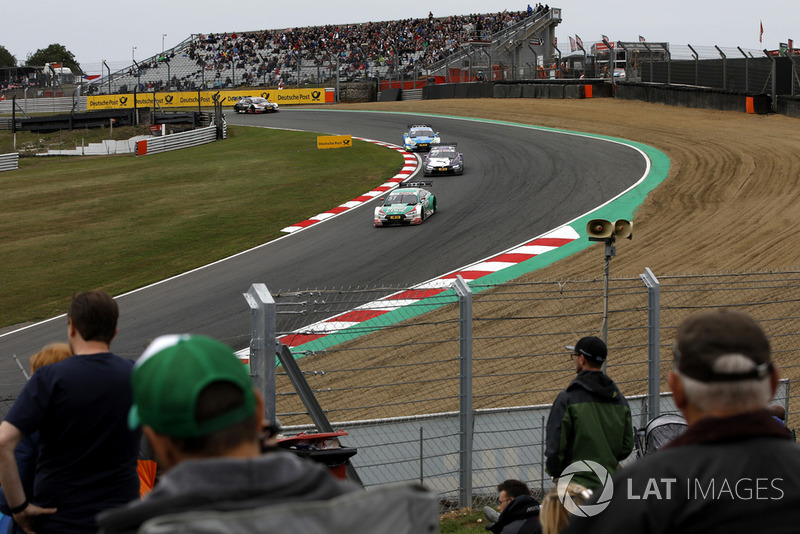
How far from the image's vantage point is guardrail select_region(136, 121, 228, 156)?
1537 inches

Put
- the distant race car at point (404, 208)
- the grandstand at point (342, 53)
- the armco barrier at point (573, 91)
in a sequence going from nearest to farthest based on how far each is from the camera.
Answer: the distant race car at point (404, 208), the armco barrier at point (573, 91), the grandstand at point (342, 53)

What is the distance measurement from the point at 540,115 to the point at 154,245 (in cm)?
2320

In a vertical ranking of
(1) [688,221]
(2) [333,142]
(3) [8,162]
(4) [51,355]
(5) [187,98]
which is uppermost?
(5) [187,98]

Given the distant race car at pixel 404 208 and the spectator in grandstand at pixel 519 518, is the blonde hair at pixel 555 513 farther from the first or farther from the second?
the distant race car at pixel 404 208

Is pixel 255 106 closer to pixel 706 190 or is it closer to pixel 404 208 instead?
pixel 404 208

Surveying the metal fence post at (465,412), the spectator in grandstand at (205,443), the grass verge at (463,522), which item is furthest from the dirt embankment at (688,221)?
the spectator in grandstand at (205,443)

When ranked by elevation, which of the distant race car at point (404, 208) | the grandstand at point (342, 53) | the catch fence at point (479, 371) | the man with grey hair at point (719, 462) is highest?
the grandstand at point (342, 53)

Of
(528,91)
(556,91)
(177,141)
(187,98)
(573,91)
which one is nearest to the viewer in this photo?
(177,141)

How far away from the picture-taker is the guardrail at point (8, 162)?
36.6 metres

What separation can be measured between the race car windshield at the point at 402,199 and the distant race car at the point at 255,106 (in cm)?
3279

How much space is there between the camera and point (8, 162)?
1452 inches

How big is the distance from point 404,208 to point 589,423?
17066 millimetres

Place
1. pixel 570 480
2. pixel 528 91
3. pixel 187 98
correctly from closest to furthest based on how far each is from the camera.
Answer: pixel 570 480 → pixel 528 91 → pixel 187 98

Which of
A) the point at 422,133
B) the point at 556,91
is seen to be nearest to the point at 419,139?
the point at 422,133
